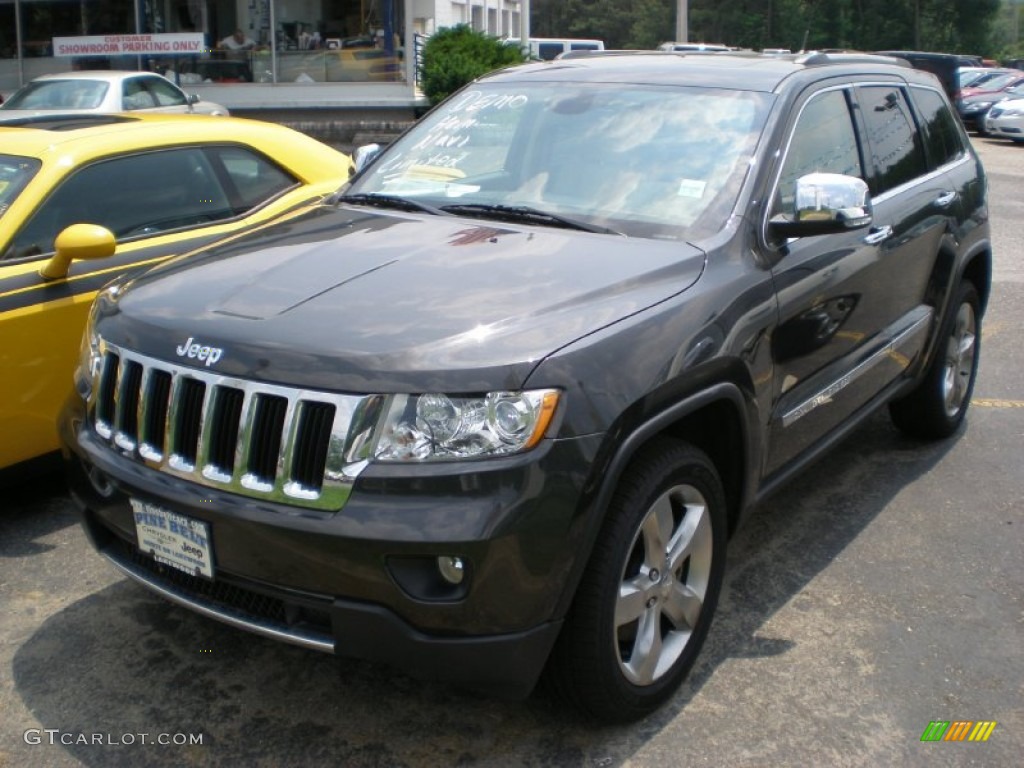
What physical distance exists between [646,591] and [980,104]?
29.0 meters

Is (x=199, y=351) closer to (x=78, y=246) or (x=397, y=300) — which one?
(x=397, y=300)

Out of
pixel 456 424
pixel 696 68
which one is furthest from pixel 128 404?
pixel 696 68

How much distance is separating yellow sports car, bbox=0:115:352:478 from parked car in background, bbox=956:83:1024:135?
25.4 m

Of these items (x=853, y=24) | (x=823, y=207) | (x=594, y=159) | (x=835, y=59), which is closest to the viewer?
(x=823, y=207)

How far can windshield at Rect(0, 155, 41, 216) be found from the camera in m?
4.85

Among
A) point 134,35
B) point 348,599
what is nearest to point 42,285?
point 348,599

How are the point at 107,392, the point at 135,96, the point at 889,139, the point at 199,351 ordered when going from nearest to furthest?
the point at 199,351, the point at 107,392, the point at 889,139, the point at 135,96

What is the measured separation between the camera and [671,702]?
136 inches

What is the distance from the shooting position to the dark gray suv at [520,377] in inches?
110

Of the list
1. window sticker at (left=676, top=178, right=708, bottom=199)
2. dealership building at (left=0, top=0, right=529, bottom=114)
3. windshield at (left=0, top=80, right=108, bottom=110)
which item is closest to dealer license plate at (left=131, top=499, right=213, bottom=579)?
window sticker at (left=676, top=178, right=708, bottom=199)

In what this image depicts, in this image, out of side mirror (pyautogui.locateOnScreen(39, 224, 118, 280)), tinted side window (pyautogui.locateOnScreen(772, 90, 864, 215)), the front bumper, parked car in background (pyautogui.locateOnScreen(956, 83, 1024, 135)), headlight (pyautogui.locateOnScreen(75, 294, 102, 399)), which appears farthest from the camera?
parked car in background (pyautogui.locateOnScreen(956, 83, 1024, 135))

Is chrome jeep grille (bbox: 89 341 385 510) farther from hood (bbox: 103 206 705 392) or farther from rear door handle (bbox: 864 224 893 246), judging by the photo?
rear door handle (bbox: 864 224 893 246)

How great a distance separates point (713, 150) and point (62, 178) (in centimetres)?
274

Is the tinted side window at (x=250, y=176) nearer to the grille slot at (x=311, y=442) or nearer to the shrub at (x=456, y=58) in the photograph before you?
the grille slot at (x=311, y=442)
